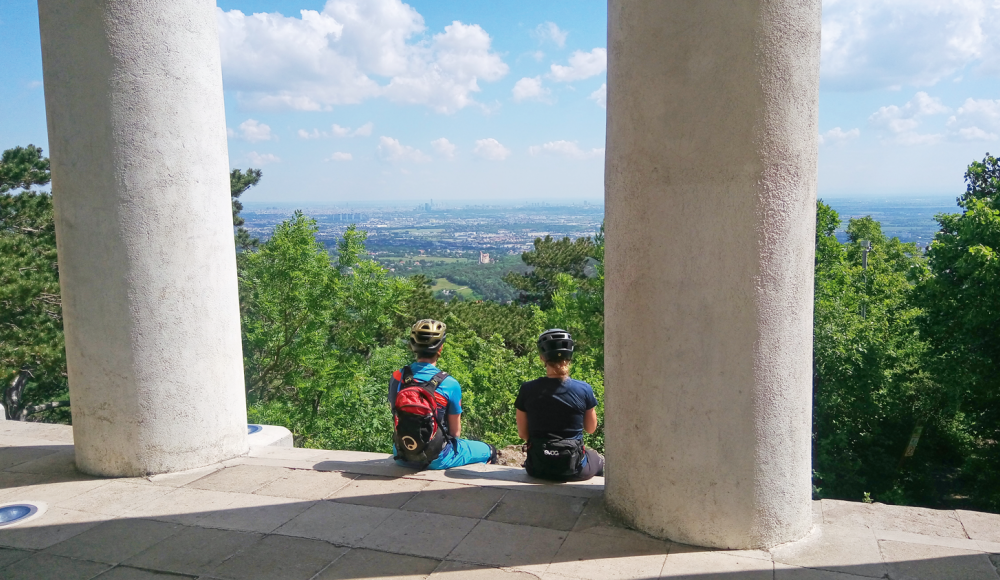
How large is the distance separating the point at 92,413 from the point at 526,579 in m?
3.54

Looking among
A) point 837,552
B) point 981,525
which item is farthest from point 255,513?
point 981,525

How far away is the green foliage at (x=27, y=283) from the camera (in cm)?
1568

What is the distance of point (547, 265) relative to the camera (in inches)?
1838

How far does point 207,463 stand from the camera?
5.30m

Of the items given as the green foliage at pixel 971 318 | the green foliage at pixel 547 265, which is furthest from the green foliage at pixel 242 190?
the green foliage at pixel 971 318

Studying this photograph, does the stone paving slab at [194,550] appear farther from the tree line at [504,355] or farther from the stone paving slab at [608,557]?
the tree line at [504,355]

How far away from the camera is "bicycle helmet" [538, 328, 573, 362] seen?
4.77m

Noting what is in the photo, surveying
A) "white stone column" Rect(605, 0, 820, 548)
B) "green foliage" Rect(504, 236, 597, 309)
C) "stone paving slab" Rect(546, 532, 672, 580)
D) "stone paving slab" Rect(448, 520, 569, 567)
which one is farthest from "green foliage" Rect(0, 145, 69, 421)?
"green foliage" Rect(504, 236, 597, 309)

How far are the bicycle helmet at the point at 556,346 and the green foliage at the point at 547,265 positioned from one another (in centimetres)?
4060

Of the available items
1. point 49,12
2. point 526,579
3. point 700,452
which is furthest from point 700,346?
point 49,12

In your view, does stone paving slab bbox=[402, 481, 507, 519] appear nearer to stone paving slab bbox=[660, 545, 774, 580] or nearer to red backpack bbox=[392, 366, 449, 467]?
red backpack bbox=[392, 366, 449, 467]

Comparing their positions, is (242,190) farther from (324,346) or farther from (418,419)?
(418,419)

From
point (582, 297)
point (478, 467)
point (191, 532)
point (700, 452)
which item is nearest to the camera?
point (700, 452)

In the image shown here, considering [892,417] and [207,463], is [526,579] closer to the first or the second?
[207,463]
